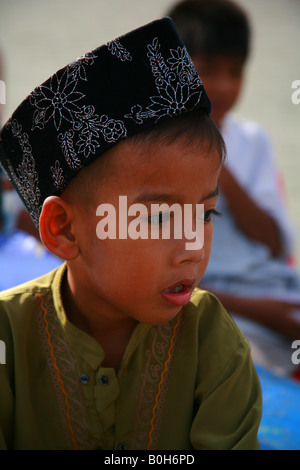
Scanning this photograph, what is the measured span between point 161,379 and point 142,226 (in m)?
0.44

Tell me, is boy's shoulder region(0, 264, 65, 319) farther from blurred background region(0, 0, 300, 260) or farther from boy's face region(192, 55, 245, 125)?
blurred background region(0, 0, 300, 260)

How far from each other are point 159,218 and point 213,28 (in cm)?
164

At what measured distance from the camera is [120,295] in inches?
52.6

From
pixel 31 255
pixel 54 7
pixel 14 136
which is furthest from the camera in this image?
pixel 54 7

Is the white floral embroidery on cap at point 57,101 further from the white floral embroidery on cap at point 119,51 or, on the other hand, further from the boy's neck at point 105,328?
the boy's neck at point 105,328

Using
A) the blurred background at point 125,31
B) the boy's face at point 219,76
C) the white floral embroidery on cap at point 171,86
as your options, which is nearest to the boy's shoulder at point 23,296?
the white floral embroidery on cap at point 171,86

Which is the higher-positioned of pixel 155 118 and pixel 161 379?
pixel 155 118

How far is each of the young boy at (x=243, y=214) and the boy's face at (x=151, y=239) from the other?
129 centimetres

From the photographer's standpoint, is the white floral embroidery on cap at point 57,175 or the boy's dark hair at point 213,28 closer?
the white floral embroidery on cap at point 57,175

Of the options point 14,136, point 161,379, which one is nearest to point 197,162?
point 14,136

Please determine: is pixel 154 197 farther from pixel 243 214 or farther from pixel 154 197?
pixel 243 214

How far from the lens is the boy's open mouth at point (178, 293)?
1306mm

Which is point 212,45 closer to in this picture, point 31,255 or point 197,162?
point 31,255

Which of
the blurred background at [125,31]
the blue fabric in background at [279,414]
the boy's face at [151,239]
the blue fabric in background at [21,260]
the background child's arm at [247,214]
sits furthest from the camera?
the blurred background at [125,31]
